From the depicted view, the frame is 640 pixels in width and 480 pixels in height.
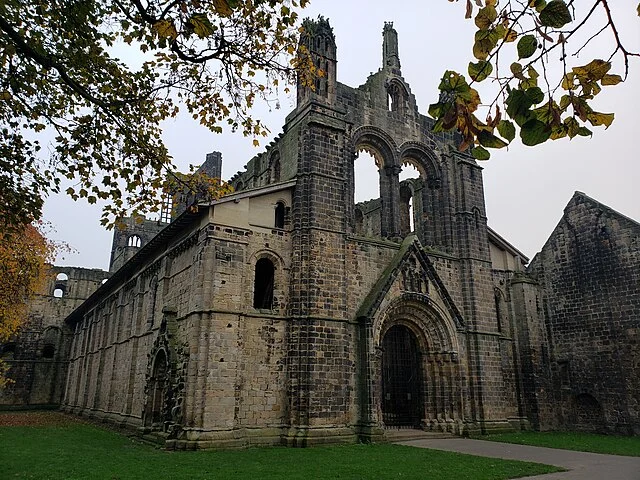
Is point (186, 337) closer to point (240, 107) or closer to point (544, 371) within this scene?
point (240, 107)

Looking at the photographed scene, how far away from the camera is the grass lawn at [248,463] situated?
11.1m

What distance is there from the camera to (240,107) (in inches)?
376

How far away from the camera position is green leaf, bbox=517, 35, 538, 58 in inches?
131

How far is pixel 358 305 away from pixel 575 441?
905 centimetres

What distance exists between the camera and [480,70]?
3570mm

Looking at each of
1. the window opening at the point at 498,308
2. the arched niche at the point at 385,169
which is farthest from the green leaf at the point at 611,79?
the window opening at the point at 498,308

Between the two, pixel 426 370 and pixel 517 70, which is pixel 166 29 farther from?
A: pixel 426 370

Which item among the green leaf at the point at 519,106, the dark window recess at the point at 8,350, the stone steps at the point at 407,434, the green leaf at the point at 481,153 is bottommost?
the stone steps at the point at 407,434

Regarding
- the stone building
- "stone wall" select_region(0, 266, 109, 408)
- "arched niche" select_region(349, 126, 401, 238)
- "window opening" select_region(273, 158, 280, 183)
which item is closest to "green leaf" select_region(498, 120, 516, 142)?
the stone building

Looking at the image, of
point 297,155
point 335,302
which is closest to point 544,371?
point 335,302

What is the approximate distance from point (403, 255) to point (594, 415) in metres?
11.6

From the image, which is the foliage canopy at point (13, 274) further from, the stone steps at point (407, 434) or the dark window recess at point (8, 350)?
the dark window recess at point (8, 350)

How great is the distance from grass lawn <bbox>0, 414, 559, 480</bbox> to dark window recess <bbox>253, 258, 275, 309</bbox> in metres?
5.78

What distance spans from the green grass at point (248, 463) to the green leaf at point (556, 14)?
996cm
